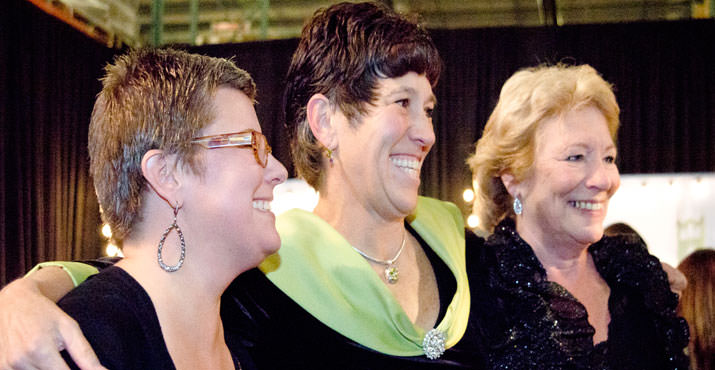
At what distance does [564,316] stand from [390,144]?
73 cm

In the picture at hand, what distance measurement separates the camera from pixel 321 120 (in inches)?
76.5

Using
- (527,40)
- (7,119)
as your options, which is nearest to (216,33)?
(7,119)

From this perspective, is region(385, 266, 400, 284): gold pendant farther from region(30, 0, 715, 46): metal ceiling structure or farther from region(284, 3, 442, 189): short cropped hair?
→ region(30, 0, 715, 46): metal ceiling structure

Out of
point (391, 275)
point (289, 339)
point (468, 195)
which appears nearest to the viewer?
point (289, 339)

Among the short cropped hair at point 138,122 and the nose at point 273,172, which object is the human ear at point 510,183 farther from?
the short cropped hair at point 138,122

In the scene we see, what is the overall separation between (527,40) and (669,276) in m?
4.84

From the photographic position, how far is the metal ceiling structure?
703cm

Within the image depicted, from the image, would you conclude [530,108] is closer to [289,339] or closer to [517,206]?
[517,206]

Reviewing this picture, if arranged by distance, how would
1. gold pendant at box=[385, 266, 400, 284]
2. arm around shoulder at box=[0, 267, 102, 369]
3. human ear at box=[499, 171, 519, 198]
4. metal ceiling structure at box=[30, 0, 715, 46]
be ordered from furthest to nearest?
metal ceiling structure at box=[30, 0, 715, 46] → human ear at box=[499, 171, 519, 198] → gold pendant at box=[385, 266, 400, 284] → arm around shoulder at box=[0, 267, 102, 369]

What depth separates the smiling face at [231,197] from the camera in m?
1.43

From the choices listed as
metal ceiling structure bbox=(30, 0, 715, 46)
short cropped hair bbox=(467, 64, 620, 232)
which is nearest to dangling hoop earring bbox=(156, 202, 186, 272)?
short cropped hair bbox=(467, 64, 620, 232)

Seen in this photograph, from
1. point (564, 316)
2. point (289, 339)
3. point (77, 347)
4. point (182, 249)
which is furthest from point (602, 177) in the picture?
point (77, 347)

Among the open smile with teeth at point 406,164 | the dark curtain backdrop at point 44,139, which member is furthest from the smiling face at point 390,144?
the dark curtain backdrop at point 44,139

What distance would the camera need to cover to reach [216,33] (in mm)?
7578
